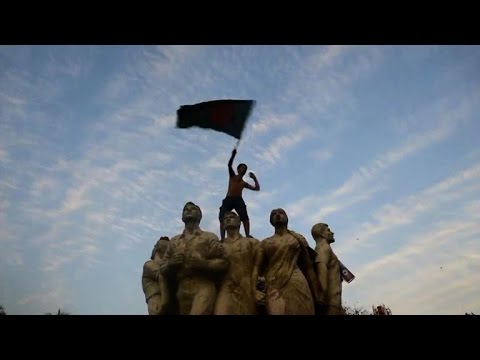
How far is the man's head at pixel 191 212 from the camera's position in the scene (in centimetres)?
809

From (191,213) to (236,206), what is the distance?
2.89 m

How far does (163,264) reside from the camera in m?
7.64

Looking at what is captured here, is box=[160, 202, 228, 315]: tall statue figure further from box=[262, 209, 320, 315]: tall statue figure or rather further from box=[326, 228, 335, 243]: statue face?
box=[326, 228, 335, 243]: statue face

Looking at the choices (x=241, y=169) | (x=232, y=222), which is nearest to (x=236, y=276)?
(x=232, y=222)

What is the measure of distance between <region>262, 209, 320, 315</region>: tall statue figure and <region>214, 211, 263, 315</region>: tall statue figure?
18 centimetres

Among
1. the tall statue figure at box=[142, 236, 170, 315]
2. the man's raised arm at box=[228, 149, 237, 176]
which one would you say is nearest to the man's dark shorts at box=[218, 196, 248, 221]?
the man's raised arm at box=[228, 149, 237, 176]

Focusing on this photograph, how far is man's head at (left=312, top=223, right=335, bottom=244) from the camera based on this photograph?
8.81m

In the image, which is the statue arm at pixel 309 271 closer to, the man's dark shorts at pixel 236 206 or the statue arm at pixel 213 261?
the statue arm at pixel 213 261

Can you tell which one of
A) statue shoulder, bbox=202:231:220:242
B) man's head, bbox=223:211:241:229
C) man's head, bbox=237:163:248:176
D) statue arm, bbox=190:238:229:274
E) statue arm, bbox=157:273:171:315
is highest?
man's head, bbox=237:163:248:176
